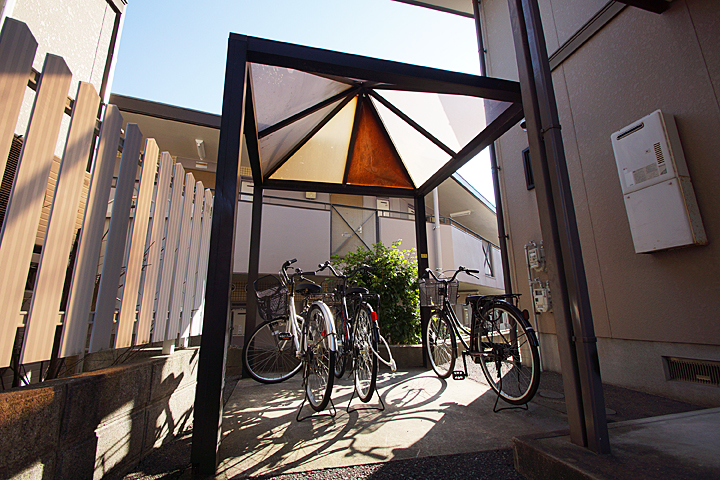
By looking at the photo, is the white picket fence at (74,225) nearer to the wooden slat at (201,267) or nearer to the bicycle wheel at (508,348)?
the wooden slat at (201,267)

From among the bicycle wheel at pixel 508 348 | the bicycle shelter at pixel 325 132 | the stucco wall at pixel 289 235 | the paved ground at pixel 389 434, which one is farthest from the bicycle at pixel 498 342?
the stucco wall at pixel 289 235

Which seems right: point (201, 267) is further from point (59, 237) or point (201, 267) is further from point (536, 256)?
point (536, 256)

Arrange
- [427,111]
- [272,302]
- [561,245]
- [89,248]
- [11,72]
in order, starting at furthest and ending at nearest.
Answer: [272,302] → [427,111] → [561,245] → [89,248] → [11,72]

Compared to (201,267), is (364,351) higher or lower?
lower

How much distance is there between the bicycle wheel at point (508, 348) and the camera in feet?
7.48

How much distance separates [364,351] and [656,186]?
2744mm

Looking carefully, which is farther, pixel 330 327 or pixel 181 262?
pixel 181 262

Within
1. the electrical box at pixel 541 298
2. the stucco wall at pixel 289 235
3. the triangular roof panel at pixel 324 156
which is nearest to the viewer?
the electrical box at pixel 541 298

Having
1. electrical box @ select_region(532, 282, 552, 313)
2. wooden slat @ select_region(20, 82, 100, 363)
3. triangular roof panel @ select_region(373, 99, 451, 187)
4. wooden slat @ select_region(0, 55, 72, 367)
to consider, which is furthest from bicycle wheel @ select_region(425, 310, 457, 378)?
wooden slat @ select_region(0, 55, 72, 367)

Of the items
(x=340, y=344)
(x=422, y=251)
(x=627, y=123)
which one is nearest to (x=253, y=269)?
(x=340, y=344)

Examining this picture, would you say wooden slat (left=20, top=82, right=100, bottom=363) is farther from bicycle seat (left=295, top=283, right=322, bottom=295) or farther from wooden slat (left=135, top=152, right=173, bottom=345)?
bicycle seat (left=295, top=283, right=322, bottom=295)

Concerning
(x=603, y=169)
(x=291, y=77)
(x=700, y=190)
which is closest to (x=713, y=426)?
(x=700, y=190)

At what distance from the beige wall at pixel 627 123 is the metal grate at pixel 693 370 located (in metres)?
0.08

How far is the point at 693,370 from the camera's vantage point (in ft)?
8.08
